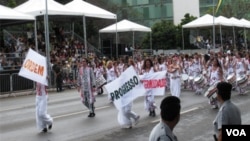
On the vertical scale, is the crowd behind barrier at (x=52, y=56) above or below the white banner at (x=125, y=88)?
above

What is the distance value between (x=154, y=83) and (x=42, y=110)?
3.89 meters

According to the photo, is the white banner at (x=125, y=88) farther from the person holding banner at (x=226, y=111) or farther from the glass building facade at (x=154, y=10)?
the glass building facade at (x=154, y=10)

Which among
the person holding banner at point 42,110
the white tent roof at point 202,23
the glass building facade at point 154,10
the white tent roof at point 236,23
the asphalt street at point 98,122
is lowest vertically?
the asphalt street at point 98,122

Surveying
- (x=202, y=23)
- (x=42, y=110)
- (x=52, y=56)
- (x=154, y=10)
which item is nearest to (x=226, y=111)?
(x=42, y=110)

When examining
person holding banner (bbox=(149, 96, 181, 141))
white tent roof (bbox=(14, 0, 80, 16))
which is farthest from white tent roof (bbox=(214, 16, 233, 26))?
person holding banner (bbox=(149, 96, 181, 141))

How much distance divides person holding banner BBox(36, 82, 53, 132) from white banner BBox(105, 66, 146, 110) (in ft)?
5.43

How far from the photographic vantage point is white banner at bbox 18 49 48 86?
12195 millimetres

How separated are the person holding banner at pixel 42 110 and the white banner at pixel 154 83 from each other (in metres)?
3.33

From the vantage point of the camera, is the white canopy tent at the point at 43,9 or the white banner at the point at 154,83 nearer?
the white banner at the point at 154,83

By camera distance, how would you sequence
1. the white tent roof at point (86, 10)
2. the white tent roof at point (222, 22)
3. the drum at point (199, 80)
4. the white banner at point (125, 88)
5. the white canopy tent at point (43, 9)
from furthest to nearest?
the white tent roof at point (222, 22)
the white tent roof at point (86, 10)
the white canopy tent at point (43, 9)
the drum at point (199, 80)
the white banner at point (125, 88)

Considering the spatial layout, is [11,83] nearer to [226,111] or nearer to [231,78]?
[231,78]

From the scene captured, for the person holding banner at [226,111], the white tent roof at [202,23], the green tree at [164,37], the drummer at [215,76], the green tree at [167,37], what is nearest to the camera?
the person holding banner at [226,111]

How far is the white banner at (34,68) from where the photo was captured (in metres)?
12.2
